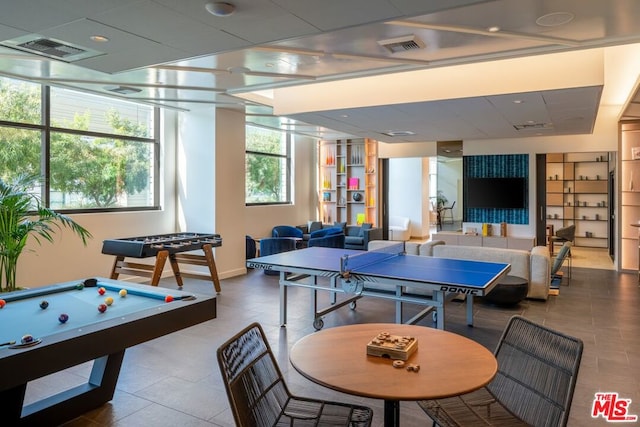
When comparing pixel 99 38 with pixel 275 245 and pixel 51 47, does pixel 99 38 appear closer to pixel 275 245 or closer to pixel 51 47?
pixel 51 47

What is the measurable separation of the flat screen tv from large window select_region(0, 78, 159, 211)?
22.1ft

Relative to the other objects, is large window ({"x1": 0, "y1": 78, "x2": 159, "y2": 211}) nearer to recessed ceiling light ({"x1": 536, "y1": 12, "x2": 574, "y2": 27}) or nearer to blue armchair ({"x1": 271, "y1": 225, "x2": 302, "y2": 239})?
blue armchair ({"x1": 271, "y1": 225, "x2": 302, "y2": 239})

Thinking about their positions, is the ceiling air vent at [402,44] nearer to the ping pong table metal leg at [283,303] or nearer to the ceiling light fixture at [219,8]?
the ceiling light fixture at [219,8]

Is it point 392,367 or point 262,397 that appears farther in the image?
point 262,397

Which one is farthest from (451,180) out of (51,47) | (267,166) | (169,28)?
(51,47)

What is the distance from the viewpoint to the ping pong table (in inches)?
153

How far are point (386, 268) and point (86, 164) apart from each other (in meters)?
5.11

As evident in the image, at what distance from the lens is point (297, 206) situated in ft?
38.7

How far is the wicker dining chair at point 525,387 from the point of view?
202 centimetres

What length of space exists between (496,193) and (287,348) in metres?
7.13

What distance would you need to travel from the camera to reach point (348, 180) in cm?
1244

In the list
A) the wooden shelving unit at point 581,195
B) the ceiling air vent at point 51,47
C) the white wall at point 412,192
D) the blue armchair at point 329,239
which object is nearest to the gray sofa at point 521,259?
the blue armchair at point 329,239

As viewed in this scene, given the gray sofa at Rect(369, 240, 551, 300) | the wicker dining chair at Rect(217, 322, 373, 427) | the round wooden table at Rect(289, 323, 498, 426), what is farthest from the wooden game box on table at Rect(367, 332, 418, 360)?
the gray sofa at Rect(369, 240, 551, 300)

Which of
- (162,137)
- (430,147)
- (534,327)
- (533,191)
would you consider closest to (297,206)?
(430,147)
